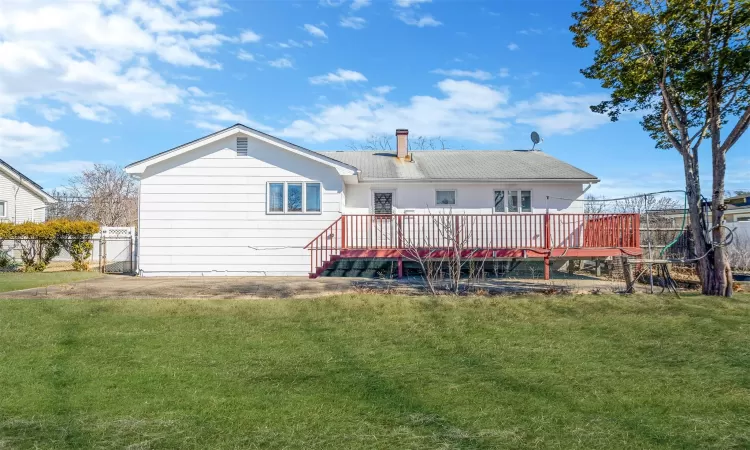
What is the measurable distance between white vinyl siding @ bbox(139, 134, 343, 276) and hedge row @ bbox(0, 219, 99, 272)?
347cm

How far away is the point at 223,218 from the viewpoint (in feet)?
47.1

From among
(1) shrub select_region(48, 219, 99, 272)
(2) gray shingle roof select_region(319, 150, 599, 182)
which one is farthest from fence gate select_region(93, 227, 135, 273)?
(2) gray shingle roof select_region(319, 150, 599, 182)

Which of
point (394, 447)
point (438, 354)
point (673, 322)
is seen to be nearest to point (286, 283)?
point (438, 354)

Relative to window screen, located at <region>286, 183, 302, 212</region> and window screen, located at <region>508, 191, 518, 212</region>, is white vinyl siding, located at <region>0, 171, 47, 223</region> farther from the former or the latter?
window screen, located at <region>508, 191, 518, 212</region>

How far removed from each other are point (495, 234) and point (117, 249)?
1636cm

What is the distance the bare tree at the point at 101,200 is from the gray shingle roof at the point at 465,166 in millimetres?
19916

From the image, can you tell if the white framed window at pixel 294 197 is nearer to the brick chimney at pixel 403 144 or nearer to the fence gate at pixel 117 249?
the brick chimney at pixel 403 144

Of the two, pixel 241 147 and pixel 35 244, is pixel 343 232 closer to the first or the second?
pixel 241 147

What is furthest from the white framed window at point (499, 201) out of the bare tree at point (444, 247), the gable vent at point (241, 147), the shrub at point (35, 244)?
the shrub at point (35, 244)

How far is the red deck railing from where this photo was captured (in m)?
13.5

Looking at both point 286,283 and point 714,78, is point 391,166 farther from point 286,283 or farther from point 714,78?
point 714,78

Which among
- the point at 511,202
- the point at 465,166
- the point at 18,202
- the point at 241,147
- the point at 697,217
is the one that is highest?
the point at 241,147

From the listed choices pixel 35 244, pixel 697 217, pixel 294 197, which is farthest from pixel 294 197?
pixel 697 217

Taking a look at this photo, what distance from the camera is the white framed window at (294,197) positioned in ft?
47.4
